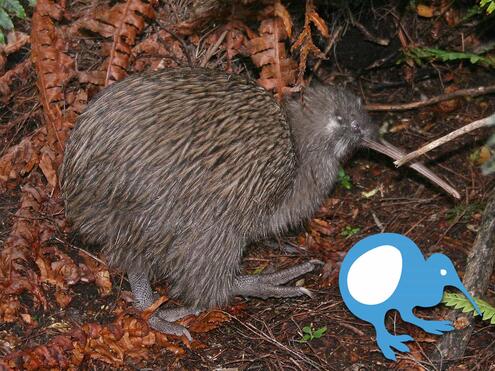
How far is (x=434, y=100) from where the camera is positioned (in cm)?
543

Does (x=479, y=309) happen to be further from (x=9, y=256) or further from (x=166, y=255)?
(x=9, y=256)

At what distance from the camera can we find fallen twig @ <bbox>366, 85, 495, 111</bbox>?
5.15m

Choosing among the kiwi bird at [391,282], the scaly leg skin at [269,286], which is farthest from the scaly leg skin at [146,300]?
the kiwi bird at [391,282]

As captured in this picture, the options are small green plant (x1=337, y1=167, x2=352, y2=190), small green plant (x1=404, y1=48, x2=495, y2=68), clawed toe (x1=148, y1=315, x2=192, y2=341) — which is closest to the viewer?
clawed toe (x1=148, y1=315, x2=192, y2=341)

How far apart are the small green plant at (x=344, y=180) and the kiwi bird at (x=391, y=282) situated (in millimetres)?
1163

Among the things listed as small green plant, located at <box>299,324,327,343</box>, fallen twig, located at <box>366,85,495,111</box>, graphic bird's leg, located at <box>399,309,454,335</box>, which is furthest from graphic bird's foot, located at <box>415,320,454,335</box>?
fallen twig, located at <box>366,85,495,111</box>

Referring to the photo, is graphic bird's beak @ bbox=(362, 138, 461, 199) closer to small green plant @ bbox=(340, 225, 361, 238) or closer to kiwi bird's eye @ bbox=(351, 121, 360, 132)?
kiwi bird's eye @ bbox=(351, 121, 360, 132)

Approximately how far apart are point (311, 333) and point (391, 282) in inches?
21.8

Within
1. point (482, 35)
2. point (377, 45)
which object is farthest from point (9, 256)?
point (482, 35)

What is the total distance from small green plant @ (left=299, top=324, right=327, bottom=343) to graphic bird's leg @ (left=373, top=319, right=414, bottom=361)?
1.14 feet

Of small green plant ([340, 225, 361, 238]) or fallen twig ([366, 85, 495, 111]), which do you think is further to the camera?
small green plant ([340, 225, 361, 238])

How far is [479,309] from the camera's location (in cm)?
418

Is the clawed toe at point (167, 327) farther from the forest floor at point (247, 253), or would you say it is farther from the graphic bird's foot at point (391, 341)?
the graphic bird's foot at point (391, 341)

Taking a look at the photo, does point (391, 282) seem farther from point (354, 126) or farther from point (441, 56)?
point (441, 56)
